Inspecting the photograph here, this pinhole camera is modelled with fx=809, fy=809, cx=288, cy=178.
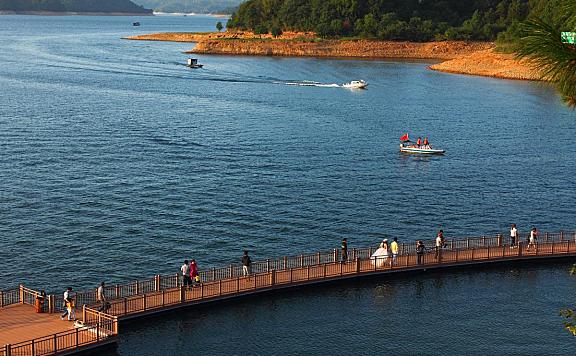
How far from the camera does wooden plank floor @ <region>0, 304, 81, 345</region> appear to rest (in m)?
36.9

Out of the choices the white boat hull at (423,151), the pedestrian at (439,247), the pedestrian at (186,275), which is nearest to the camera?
the pedestrian at (186,275)

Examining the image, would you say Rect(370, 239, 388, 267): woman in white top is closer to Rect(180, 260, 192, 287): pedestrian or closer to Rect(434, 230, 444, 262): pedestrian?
Rect(434, 230, 444, 262): pedestrian

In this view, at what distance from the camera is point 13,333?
1468 inches

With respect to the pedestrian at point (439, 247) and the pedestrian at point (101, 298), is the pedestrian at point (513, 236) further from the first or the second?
the pedestrian at point (101, 298)

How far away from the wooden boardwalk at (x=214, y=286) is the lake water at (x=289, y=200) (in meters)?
0.90

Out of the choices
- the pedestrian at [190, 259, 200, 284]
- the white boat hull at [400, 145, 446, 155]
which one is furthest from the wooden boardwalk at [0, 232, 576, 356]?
the white boat hull at [400, 145, 446, 155]

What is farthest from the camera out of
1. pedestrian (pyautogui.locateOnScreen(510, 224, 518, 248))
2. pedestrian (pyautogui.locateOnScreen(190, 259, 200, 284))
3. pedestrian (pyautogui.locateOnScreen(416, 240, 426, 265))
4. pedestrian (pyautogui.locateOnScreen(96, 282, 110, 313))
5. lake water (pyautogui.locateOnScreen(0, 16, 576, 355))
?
pedestrian (pyautogui.locateOnScreen(510, 224, 518, 248))

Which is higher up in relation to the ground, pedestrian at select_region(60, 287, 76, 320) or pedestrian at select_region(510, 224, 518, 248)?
pedestrian at select_region(510, 224, 518, 248)

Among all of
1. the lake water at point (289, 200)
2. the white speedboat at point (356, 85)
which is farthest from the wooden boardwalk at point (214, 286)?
the white speedboat at point (356, 85)

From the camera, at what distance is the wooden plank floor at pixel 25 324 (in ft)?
121

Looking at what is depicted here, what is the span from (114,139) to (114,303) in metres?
56.7

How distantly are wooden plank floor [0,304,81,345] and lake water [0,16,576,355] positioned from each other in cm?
336

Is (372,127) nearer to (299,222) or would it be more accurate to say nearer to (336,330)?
(299,222)

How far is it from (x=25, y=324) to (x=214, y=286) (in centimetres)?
1041
